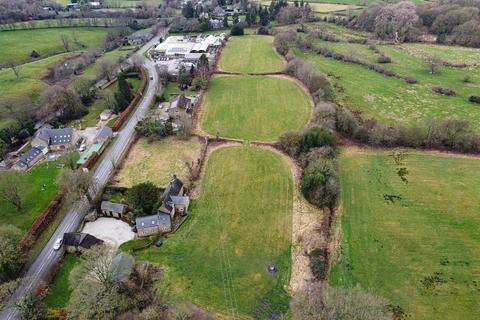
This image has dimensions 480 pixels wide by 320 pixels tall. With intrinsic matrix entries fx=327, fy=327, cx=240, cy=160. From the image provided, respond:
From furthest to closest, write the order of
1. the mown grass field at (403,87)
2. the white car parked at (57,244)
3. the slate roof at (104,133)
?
the mown grass field at (403,87)
the slate roof at (104,133)
the white car parked at (57,244)

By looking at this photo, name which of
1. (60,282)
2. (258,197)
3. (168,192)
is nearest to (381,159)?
(258,197)

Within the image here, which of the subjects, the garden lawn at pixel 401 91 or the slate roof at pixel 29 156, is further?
the garden lawn at pixel 401 91

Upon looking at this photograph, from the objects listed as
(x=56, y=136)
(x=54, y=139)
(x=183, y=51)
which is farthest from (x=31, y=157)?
(x=183, y=51)

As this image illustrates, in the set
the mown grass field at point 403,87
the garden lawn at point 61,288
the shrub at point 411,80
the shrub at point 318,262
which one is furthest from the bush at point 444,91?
the garden lawn at point 61,288

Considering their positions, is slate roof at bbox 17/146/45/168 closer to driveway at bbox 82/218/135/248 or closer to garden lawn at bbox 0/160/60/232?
garden lawn at bbox 0/160/60/232

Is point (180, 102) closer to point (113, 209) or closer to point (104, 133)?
point (104, 133)

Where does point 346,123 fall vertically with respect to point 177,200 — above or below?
above

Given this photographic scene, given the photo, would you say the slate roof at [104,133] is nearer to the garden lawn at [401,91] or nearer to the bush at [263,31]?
the garden lawn at [401,91]
